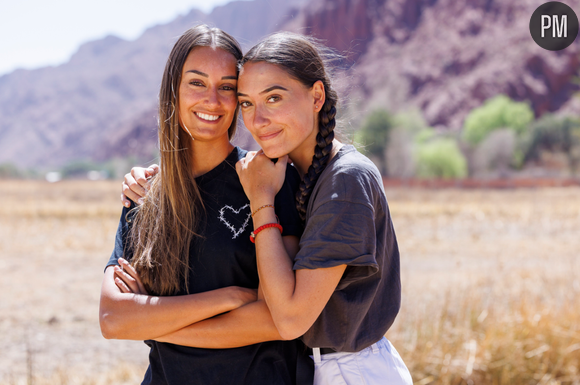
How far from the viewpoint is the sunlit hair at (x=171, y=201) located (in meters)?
2.19

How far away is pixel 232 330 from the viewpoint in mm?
2031

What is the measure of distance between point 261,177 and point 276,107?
1.03 ft

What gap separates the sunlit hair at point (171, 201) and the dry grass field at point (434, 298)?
6.12 feet

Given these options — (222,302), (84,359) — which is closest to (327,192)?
(222,302)

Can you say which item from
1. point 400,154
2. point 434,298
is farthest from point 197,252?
point 400,154

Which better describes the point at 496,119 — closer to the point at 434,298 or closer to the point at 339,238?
the point at 434,298

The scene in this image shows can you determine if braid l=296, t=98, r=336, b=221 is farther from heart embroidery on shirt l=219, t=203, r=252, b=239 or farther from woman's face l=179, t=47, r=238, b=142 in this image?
woman's face l=179, t=47, r=238, b=142

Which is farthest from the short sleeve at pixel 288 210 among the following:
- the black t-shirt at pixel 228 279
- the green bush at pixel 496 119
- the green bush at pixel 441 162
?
the green bush at pixel 496 119

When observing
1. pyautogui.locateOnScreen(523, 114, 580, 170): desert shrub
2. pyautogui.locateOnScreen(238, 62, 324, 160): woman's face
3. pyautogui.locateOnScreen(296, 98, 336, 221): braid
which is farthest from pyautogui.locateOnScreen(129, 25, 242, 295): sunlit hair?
pyautogui.locateOnScreen(523, 114, 580, 170): desert shrub

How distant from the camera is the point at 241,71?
2.17 metres

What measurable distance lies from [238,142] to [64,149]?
216 m

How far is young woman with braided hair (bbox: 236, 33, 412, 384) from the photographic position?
6.08ft

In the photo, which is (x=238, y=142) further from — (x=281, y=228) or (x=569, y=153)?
(x=569, y=153)

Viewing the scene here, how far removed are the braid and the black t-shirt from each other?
56 millimetres
